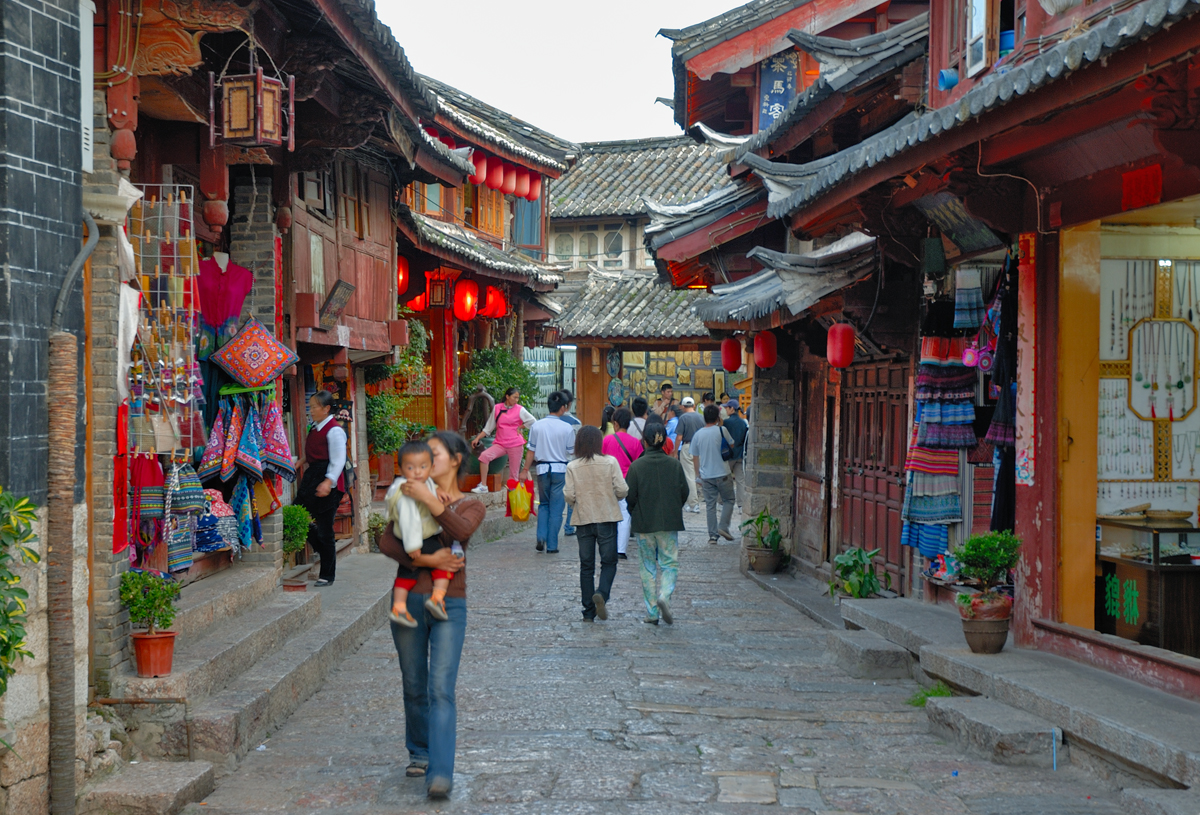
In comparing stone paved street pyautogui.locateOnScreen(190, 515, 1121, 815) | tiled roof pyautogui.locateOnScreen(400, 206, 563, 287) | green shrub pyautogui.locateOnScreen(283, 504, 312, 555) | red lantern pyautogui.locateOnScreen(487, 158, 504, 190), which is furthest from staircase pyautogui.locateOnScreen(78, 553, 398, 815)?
red lantern pyautogui.locateOnScreen(487, 158, 504, 190)

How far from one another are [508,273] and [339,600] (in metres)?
10.7

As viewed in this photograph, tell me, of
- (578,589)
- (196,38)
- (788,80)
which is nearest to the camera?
(196,38)

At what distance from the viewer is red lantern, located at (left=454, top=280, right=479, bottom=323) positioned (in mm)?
20125

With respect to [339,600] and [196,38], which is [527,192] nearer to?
[339,600]

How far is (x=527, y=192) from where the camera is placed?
78.3 ft

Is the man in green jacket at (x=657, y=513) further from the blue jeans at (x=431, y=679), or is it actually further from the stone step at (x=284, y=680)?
the blue jeans at (x=431, y=679)

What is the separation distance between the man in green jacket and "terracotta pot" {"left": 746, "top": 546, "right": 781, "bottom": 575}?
387 cm

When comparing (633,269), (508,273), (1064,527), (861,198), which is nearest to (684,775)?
(1064,527)

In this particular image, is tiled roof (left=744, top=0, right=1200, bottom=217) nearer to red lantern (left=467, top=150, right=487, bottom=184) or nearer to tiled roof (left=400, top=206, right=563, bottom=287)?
tiled roof (left=400, top=206, right=563, bottom=287)

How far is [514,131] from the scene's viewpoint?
976 inches

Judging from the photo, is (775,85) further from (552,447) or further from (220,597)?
(220,597)

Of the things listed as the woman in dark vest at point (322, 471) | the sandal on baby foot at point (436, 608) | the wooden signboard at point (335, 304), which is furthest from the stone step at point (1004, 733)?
the wooden signboard at point (335, 304)

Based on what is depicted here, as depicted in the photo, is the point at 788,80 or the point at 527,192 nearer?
the point at 788,80

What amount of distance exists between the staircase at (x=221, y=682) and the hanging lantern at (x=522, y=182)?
14292 mm
